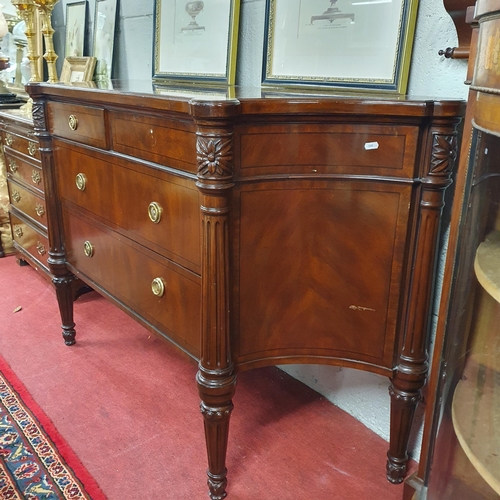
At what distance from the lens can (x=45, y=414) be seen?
1.81 metres

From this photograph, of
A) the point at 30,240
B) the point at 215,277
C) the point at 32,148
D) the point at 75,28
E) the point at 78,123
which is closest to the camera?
the point at 215,277

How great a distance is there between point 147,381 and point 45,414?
0.38m

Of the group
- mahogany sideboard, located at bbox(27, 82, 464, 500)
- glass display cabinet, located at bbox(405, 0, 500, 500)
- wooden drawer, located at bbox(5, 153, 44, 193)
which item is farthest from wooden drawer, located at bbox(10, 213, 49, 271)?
glass display cabinet, located at bbox(405, 0, 500, 500)

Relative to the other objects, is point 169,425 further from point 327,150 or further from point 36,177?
point 36,177

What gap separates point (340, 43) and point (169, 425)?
53.2 inches

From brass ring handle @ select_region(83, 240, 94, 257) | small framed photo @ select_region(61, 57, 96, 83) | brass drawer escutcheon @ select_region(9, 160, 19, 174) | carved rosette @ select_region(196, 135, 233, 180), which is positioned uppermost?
small framed photo @ select_region(61, 57, 96, 83)

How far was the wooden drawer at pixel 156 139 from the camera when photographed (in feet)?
4.06

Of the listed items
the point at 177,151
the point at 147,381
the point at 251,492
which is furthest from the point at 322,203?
the point at 147,381

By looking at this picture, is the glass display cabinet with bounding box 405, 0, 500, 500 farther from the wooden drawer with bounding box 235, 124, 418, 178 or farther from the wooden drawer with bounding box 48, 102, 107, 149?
the wooden drawer with bounding box 48, 102, 107, 149

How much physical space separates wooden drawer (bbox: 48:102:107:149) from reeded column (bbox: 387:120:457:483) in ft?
3.14

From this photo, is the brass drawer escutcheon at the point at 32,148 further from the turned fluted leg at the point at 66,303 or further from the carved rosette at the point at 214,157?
the carved rosette at the point at 214,157

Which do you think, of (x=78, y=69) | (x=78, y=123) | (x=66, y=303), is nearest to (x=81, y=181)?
(x=78, y=123)

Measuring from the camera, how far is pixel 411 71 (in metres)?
1.48

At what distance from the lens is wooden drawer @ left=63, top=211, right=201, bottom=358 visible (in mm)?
1414
